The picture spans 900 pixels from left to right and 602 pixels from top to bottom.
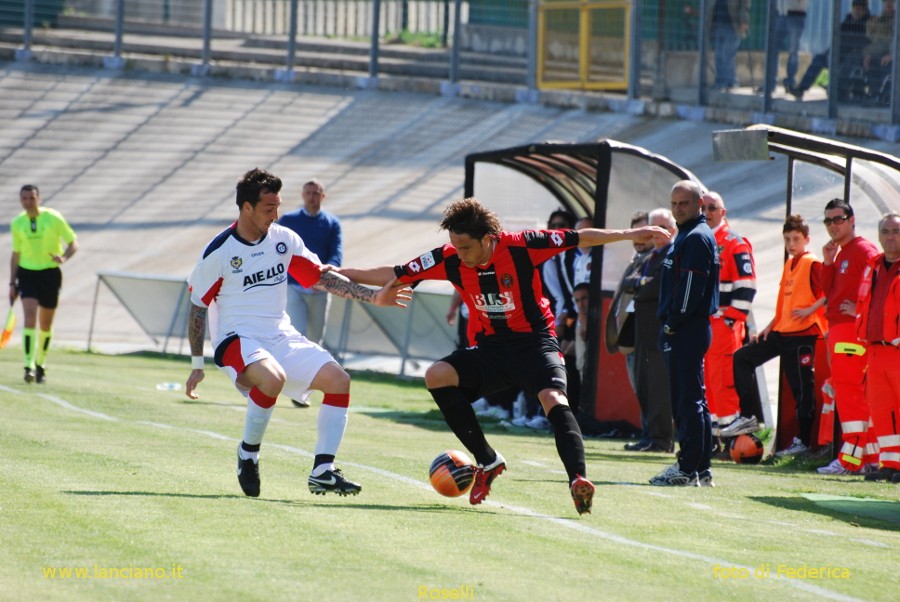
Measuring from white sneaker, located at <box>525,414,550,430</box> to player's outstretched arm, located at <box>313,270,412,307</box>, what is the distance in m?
5.94

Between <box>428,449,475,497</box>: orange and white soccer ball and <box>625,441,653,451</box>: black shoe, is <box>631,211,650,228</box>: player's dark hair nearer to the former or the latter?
<box>625,441,653,451</box>: black shoe

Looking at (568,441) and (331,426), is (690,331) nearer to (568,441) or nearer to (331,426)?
(568,441)

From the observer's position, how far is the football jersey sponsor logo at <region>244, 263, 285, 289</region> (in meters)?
8.49

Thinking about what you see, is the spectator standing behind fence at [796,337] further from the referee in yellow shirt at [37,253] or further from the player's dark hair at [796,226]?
the referee in yellow shirt at [37,253]

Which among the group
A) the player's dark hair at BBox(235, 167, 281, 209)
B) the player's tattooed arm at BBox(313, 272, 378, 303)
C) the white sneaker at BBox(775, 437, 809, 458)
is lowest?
the white sneaker at BBox(775, 437, 809, 458)

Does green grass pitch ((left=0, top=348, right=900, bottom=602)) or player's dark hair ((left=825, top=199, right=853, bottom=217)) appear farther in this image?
player's dark hair ((left=825, top=199, right=853, bottom=217))

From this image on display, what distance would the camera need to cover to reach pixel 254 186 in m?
8.38

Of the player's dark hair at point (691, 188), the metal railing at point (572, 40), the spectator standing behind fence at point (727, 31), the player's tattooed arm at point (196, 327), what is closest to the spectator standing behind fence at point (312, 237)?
the player's dark hair at point (691, 188)

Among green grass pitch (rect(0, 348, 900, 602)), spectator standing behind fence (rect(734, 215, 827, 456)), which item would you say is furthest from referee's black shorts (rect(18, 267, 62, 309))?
spectator standing behind fence (rect(734, 215, 827, 456))

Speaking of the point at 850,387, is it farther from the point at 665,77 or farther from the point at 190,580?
the point at 665,77

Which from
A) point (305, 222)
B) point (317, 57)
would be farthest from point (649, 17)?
point (305, 222)

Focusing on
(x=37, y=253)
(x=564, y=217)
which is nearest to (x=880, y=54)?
(x=564, y=217)

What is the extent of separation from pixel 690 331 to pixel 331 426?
2727 mm

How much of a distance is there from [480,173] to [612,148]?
284 centimetres
